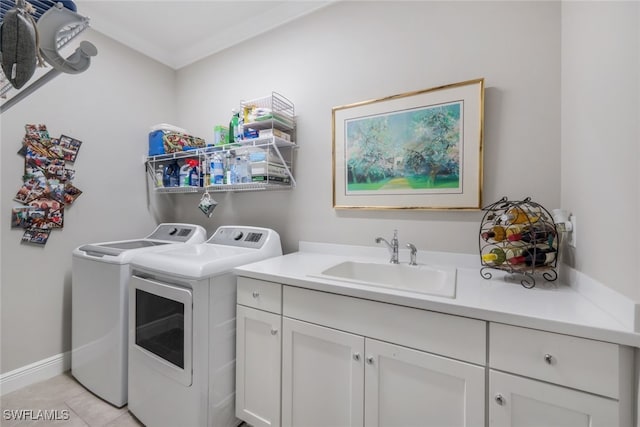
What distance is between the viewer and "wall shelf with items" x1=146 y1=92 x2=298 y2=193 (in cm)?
178

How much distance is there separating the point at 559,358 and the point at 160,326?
1.73 metres

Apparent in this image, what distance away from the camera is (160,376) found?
1.42 m

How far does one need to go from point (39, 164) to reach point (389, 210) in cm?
237

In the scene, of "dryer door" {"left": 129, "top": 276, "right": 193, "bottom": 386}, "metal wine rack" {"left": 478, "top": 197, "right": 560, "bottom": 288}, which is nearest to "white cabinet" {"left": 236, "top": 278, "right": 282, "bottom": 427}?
"dryer door" {"left": 129, "top": 276, "right": 193, "bottom": 386}

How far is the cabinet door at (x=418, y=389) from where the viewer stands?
2.91 feet

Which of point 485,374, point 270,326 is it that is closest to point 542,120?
point 485,374

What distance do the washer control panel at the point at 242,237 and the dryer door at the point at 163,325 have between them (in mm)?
534

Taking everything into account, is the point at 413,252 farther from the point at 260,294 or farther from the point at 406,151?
the point at 260,294

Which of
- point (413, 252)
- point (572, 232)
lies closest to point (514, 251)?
point (572, 232)

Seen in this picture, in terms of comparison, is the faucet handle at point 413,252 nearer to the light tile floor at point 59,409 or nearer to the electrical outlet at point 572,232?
the electrical outlet at point 572,232

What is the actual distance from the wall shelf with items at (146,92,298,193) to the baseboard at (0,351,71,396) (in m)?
1.51

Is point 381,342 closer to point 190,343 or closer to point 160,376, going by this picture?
point 190,343

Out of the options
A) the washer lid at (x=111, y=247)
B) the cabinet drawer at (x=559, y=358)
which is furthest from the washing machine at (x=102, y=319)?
the cabinet drawer at (x=559, y=358)

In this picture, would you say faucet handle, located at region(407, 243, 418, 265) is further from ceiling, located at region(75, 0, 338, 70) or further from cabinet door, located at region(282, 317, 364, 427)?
ceiling, located at region(75, 0, 338, 70)
